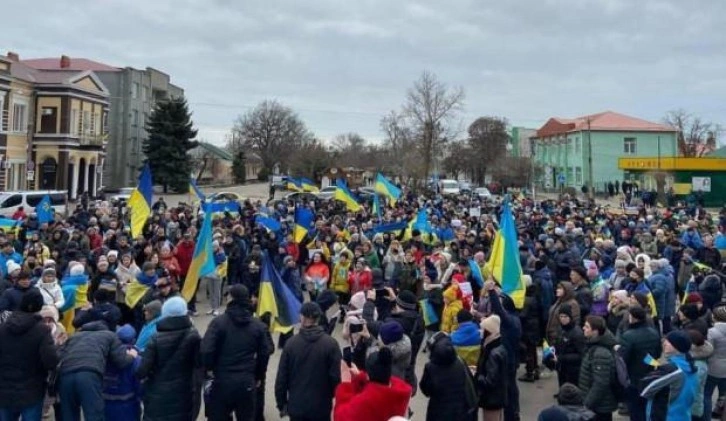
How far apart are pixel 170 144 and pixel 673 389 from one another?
5507 centimetres

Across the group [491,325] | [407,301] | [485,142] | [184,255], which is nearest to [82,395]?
[407,301]

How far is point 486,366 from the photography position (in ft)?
A: 20.8

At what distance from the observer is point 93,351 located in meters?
5.80

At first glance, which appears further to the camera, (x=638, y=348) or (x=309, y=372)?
(x=638, y=348)

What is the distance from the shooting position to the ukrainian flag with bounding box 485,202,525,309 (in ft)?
28.1

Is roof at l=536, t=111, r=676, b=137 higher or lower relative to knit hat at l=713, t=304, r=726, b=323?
higher

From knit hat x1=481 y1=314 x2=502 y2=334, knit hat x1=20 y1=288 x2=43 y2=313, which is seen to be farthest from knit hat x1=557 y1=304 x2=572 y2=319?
knit hat x1=20 y1=288 x2=43 y2=313

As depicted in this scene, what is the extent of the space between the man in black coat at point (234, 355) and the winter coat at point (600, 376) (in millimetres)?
Result: 3144

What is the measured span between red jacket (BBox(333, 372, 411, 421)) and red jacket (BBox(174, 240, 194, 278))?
30.9 feet

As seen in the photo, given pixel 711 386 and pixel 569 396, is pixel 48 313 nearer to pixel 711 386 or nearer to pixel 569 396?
pixel 569 396

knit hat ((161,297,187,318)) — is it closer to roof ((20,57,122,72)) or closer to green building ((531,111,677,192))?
roof ((20,57,122,72))

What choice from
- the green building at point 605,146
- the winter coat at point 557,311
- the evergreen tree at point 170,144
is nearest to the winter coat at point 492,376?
the winter coat at point 557,311

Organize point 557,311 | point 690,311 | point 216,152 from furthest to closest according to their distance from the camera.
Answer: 1. point 216,152
2. point 557,311
3. point 690,311

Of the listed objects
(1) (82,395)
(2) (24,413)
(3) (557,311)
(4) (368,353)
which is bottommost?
(2) (24,413)
